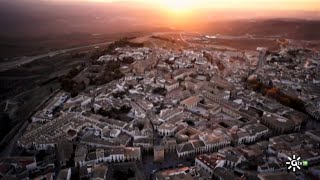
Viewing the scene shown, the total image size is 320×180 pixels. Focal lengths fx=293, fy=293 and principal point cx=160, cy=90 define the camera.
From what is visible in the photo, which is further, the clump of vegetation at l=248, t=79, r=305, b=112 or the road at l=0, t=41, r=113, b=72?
the road at l=0, t=41, r=113, b=72

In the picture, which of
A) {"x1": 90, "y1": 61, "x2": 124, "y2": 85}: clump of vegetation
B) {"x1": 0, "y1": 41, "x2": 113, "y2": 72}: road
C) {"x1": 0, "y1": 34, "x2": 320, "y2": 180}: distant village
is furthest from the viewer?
{"x1": 0, "y1": 41, "x2": 113, "y2": 72}: road

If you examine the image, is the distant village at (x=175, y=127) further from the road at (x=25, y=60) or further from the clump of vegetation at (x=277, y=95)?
the road at (x=25, y=60)

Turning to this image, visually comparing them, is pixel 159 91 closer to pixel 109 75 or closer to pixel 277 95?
pixel 109 75

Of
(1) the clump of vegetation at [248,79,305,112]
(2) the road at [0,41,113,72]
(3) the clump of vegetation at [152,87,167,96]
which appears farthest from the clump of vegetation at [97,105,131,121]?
(2) the road at [0,41,113,72]

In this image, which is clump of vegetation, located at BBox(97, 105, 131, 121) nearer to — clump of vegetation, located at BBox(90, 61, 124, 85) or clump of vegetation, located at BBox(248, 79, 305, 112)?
clump of vegetation, located at BBox(90, 61, 124, 85)

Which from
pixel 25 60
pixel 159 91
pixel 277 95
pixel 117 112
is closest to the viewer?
pixel 117 112

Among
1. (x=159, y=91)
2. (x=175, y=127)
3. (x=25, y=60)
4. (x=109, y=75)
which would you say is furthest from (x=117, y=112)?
(x=25, y=60)

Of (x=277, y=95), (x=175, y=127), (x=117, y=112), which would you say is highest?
(x=277, y=95)

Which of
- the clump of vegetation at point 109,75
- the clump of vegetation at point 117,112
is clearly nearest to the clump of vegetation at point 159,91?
the clump of vegetation at point 117,112

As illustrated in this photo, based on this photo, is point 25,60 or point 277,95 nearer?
point 277,95

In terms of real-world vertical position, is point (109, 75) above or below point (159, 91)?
above
